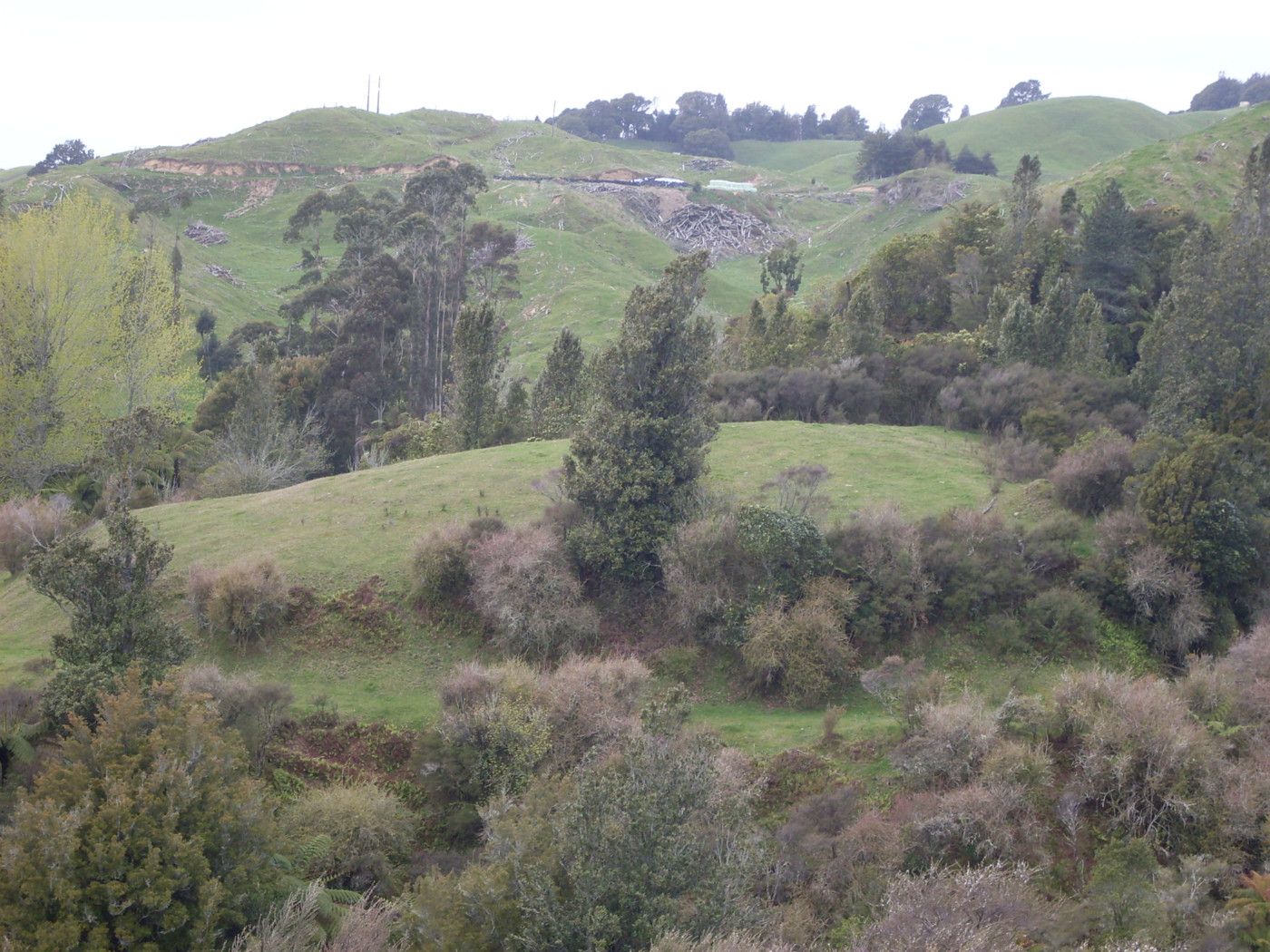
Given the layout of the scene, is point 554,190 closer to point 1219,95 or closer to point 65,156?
point 65,156

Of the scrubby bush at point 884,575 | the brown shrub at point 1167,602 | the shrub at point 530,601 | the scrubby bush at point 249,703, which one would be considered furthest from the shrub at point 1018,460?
the scrubby bush at point 249,703

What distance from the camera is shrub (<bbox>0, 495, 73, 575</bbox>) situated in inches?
1024

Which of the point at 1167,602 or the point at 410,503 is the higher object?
the point at 410,503

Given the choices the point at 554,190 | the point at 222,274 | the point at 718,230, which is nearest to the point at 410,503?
the point at 222,274

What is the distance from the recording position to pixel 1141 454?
2712 centimetres

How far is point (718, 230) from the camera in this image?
99.8m

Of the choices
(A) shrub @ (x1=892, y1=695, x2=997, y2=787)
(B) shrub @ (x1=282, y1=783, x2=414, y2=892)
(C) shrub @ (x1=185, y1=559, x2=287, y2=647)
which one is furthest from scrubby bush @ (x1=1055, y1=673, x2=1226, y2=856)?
(C) shrub @ (x1=185, y1=559, x2=287, y2=647)

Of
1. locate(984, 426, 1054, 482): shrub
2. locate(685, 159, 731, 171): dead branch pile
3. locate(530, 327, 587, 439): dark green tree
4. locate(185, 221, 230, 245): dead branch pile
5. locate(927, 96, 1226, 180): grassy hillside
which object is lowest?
locate(984, 426, 1054, 482): shrub

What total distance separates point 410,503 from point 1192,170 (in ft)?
192

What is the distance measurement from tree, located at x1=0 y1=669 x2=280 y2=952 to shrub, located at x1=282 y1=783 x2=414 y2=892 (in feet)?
8.46

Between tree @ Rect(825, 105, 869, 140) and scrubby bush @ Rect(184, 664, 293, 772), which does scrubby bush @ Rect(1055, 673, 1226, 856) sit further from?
tree @ Rect(825, 105, 869, 140)

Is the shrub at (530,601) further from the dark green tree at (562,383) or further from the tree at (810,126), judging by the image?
the tree at (810,126)

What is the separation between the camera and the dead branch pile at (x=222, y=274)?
76.6 metres

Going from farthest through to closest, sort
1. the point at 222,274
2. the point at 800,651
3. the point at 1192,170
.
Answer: the point at 222,274 → the point at 1192,170 → the point at 800,651
